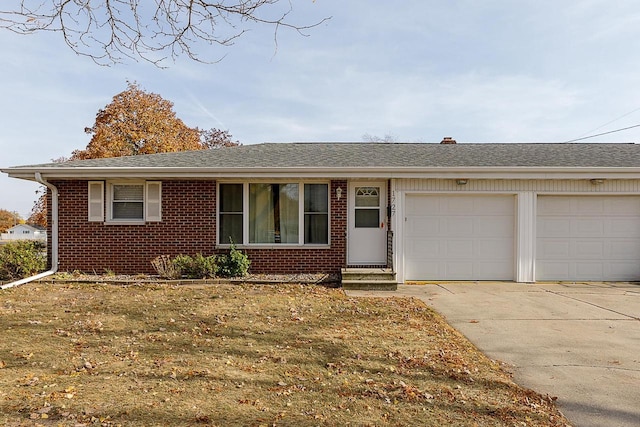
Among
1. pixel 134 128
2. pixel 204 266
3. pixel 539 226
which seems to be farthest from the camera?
pixel 134 128

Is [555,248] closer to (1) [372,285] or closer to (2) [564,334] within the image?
(1) [372,285]

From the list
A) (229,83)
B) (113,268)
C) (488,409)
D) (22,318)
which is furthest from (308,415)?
→ (229,83)

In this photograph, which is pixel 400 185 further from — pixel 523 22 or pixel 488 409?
pixel 488 409

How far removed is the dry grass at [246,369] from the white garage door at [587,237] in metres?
4.98

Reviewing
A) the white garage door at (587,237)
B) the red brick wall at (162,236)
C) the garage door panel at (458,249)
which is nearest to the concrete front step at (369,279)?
the red brick wall at (162,236)

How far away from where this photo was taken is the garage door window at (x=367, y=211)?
34.9 feet

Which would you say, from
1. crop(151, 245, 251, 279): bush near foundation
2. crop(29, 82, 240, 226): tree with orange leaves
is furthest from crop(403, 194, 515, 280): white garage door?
crop(29, 82, 240, 226): tree with orange leaves

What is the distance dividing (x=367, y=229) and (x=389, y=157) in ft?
7.10

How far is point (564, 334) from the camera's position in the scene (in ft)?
19.2

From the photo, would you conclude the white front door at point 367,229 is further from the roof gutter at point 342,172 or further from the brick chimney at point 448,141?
the brick chimney at point 448,141

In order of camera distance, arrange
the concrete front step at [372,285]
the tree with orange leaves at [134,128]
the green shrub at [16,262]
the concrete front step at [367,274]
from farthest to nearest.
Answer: the tree with orange leaves at [134,128] → the green shrub at [16,262] → the concrete front step at [367,274] → the concrete front step at [372,285]

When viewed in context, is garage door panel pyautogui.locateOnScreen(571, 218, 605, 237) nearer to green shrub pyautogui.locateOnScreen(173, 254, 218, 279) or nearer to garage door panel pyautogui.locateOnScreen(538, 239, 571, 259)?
garage door panel pyautogui.locateOnScreen(538, 239, 571, 259)

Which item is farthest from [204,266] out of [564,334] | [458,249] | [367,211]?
[564,334]

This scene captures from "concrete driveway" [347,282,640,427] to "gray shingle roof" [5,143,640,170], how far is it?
9.40 ft
